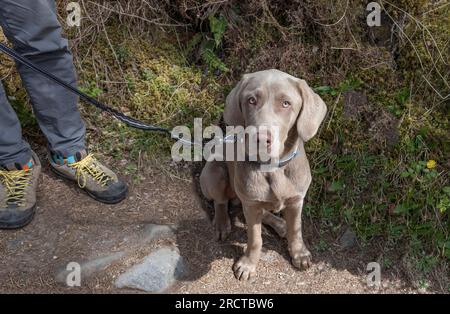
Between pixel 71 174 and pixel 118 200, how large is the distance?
0.41 m

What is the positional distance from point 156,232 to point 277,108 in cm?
135

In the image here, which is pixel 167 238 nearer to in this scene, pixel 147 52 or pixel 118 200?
pixel 118 200

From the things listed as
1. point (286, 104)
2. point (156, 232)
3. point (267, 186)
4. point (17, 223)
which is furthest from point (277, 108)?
point (17, 223)

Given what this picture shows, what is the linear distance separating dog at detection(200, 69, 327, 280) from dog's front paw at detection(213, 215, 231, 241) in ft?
0.57

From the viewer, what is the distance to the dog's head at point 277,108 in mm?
2502

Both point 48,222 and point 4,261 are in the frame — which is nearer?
point 4,261

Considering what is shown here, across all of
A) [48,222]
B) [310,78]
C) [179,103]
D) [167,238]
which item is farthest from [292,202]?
[48,222]

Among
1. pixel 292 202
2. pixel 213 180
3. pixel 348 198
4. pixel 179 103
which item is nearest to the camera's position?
pixel 292 202

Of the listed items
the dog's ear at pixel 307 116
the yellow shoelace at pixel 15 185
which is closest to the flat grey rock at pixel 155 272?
the yellow shoelace at pixel 15 185

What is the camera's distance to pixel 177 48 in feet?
13.6

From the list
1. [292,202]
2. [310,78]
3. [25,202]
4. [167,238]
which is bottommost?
[167,238]

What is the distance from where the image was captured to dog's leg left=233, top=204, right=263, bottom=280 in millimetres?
3027

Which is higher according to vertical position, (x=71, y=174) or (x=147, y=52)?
(x=147, y=52)

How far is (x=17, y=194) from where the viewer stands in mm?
3328
